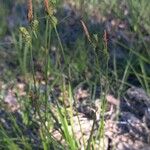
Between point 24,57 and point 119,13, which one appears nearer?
point 24,57

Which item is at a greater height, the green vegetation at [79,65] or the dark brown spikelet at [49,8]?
the dark brown spikelet at [49,8]

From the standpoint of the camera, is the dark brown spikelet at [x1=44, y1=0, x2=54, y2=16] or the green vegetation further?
the green vegetation

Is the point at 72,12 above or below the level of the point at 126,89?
above

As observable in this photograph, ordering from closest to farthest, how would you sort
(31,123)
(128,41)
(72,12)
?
1. (31,123)
2. (128,41)
3. (72,12)

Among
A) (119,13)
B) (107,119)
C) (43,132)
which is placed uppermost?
(119,13)

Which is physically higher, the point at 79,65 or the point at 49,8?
the point at 49,8

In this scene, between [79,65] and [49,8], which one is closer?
[49,8]

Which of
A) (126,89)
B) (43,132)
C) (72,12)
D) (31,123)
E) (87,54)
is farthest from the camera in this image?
(72,12)

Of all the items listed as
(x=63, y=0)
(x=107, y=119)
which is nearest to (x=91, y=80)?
(x=107, y=119)

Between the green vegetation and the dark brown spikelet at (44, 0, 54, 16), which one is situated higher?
the dark brown spikelet at (44, 0, 54, 16)

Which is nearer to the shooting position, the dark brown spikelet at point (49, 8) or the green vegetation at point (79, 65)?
the dark brown spikelet at point (49, 8)

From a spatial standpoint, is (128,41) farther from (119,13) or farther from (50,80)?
(50,80)
